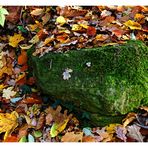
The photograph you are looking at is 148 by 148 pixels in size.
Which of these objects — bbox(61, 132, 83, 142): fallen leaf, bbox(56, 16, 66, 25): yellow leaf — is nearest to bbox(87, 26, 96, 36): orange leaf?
bbox(56, 16, 66, 25): yellow leaf

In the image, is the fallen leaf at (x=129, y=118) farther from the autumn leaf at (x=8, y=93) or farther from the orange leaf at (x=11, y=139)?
the autumn leaf at (x=8, y=93)

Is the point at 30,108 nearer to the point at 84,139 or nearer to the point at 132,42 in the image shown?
the point at 84,139

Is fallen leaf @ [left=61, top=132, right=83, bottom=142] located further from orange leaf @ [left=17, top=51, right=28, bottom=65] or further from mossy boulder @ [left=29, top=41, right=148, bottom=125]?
Result: orange leaf @ [left=17, top=51, right=28, bottom=65]

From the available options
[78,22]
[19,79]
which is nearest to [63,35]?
[78,22]

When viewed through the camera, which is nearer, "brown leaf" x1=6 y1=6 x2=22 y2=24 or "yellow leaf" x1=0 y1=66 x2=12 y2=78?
"yellow leaf" x1=0 y1=66 x2=12 y2=78

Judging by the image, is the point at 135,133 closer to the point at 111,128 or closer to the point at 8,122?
the point at 111,128

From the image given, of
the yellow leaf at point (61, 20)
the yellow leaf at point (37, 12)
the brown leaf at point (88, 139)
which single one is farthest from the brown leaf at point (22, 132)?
the yellow leaf at point (37, 12)
